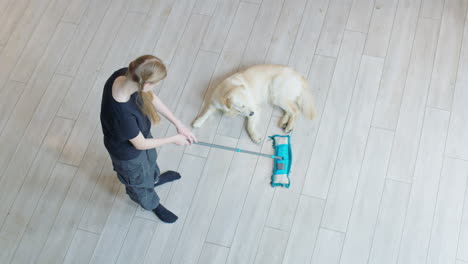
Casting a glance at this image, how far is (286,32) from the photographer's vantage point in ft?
9.70

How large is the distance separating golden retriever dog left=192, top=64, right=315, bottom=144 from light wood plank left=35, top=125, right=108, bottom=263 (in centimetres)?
65

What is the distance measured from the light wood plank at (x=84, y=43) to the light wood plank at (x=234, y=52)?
0.85 meters

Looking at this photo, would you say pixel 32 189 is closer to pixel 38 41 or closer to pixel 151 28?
pixel 38 41

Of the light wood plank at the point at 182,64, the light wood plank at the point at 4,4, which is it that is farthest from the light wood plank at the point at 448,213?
the light wood plank at the point at 4,4

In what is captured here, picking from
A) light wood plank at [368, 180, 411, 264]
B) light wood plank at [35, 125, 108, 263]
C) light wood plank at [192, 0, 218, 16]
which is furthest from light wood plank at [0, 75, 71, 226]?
light wood plank at [368, 180, 411, 264]

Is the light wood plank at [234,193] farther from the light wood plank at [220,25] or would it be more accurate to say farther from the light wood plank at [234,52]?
the light wood plank at [220,25]

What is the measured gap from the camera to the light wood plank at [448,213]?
7.52ft

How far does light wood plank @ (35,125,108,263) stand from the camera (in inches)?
97.5

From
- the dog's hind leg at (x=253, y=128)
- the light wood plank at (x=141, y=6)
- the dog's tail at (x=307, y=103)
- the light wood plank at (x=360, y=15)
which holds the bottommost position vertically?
the dog's hind leg at (x=253, y=128)

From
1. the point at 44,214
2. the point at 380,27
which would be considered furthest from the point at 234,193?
the point at 380,27

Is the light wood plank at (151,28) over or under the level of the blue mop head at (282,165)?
over

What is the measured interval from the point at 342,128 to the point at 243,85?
2.16 ft

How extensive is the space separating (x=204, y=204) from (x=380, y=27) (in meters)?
1.66

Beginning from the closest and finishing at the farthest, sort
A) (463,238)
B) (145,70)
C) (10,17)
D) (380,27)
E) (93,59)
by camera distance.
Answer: (145,70) < (463,238) < (380,27) < (93,59) < (10,17)
